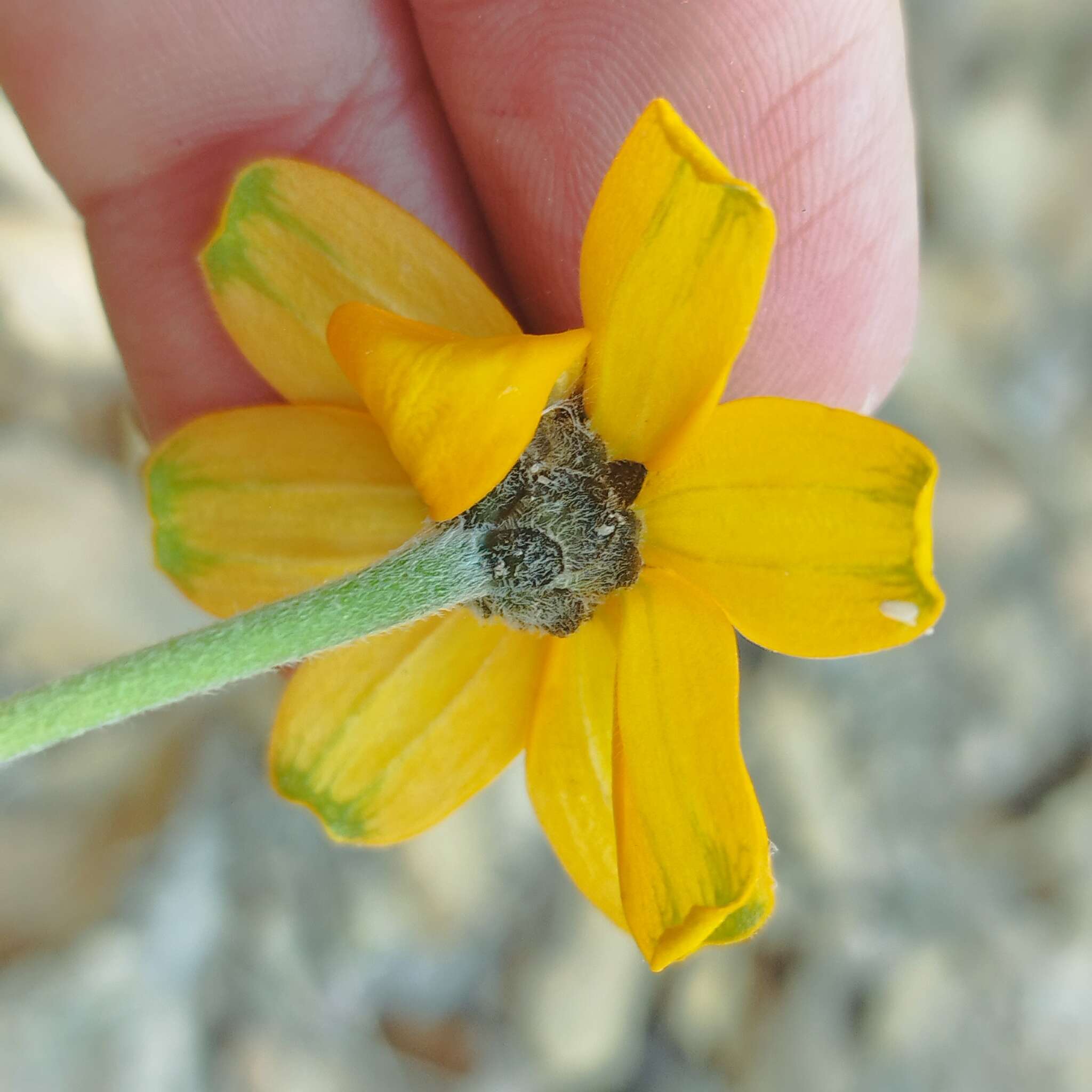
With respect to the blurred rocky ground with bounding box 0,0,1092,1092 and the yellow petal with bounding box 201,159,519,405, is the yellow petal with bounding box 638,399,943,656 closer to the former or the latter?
the yellow petal with bounding box 201,159,519,405

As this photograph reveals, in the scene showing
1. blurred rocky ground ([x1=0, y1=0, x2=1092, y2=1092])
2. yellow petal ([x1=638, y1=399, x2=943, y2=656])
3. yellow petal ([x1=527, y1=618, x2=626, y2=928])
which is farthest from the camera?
blurred rocky ground ([x1=0, y1=0, x2=1092, y2=1092])

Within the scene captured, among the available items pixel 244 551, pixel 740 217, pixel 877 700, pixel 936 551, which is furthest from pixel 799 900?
pixel 740 217

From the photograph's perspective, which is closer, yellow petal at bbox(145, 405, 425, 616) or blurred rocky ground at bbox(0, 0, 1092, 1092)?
yellow petal at bbox(145, 405, 425, 616)

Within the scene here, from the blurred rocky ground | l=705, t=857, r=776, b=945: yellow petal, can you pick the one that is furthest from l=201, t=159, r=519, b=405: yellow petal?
the blurred rocky ground

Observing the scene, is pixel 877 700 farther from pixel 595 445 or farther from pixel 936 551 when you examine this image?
pixel 595 445

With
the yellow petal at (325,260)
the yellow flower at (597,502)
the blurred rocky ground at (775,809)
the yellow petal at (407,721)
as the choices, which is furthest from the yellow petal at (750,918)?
the blurred rocky ground at (775,809)

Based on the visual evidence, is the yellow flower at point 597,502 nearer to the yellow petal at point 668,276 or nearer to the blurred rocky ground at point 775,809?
the yellow petal at point 668,276

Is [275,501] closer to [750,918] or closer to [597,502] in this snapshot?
[597,502]

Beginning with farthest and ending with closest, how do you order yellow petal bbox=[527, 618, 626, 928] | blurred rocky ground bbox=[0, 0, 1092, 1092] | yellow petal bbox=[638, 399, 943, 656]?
1. blurred rocky ground bbox=[0, 0, 1092, 1092]
2. yellow petal bbox=[527, 618, 626, 928]
3. yellow petal bbox=[638, 399, 943, 656]
